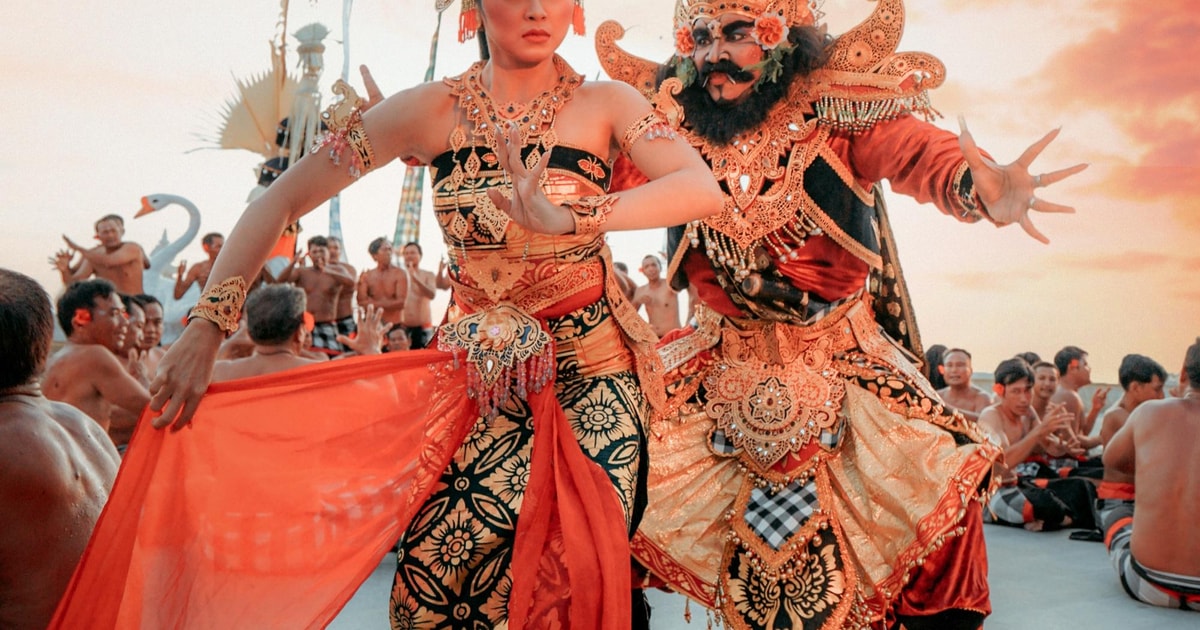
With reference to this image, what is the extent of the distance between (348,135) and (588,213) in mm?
659

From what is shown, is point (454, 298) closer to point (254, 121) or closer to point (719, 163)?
Result: point (719, 163)

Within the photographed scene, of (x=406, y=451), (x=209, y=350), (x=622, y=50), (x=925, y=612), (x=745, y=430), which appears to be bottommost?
(x=925, y=612)

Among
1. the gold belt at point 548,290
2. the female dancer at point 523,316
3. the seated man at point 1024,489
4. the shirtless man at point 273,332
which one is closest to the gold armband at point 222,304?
the female dancer at point 523,316

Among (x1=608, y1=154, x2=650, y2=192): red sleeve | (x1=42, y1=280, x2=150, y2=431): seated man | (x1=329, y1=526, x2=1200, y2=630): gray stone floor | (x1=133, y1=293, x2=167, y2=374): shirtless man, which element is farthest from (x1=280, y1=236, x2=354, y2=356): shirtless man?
(x1=608, y1=154, x2=650, y2=192): red sleeve

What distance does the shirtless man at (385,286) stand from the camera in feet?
35.6

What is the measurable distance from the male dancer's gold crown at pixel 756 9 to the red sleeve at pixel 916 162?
43 centimetres

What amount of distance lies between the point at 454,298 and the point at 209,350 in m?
0.56

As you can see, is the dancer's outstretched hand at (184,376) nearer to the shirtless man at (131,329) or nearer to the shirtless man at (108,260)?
the shirtless man at (131,329)

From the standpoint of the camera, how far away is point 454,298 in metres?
2.57

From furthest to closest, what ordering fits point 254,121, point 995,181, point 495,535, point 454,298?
point 254,121
point 995,181
point 454,298
point 495,535

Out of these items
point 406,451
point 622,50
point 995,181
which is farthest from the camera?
point 622,50

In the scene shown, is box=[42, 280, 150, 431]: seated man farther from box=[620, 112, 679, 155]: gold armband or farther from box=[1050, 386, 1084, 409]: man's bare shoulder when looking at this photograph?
box=[1050, 386, 1084, 409]: man's bare shoulder

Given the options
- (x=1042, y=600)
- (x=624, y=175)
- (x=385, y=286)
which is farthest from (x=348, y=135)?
(x=385, y=286)

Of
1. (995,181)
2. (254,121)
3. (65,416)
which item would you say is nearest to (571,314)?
(65,416)
